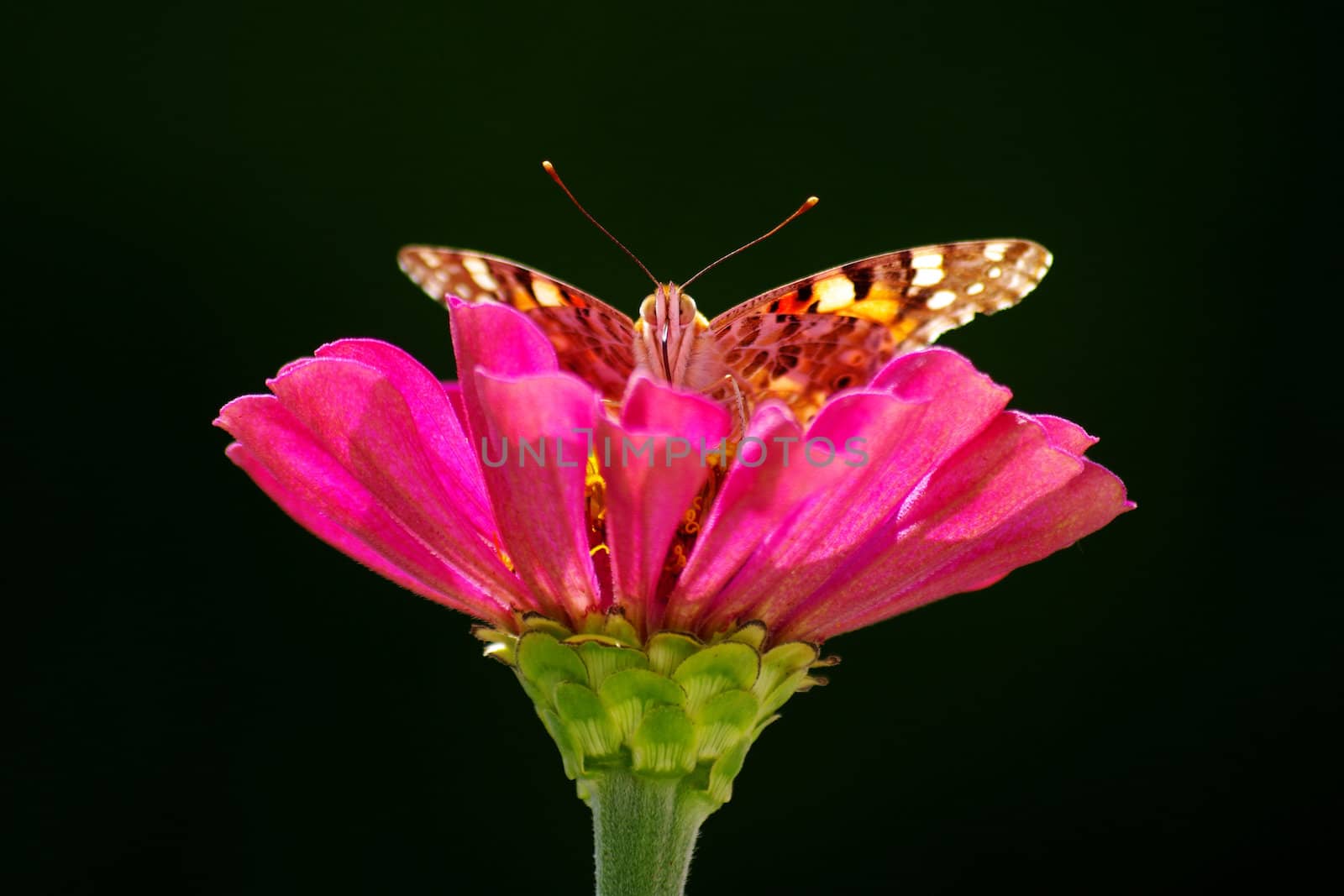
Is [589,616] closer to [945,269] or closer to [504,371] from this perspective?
[504,371]

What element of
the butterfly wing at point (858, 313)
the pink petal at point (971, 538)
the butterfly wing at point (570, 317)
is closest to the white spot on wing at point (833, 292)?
the butterfly wing at point (858, 313)

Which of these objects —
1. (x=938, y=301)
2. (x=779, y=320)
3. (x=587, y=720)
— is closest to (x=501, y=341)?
(x=587, y=720)

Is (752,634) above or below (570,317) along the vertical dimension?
below

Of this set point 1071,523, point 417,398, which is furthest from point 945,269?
point 417,398

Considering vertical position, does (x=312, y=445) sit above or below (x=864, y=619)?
above

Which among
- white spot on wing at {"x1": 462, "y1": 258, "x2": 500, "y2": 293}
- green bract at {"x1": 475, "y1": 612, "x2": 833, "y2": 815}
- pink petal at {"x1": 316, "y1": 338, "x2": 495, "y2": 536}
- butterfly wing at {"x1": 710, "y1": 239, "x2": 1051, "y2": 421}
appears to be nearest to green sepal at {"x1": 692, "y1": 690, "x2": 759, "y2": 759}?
green bract at {"x1": 475, "y1": 612, "x2": 833, "y2": 815}

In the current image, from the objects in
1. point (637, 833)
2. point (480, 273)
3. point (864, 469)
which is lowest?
point (637, 833)

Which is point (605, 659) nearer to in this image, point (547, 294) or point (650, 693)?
point (650, 693)

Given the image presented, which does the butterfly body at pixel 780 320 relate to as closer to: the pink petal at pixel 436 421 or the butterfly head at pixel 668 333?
the butterfly head at pixel 668 333
